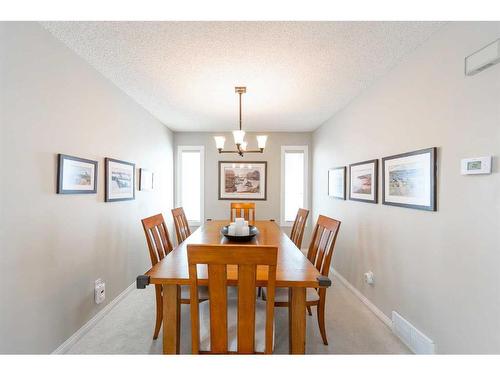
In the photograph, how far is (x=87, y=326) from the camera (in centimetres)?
209

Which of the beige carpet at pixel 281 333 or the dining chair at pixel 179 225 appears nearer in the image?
the beige carpet at pixel 281 333

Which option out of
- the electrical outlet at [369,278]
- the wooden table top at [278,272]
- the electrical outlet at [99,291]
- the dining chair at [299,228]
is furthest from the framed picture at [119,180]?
the electrical outlet at [369,278]

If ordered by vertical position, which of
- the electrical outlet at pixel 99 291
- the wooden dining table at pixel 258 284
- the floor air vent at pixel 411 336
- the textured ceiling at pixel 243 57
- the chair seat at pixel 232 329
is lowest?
the floor air vent at pixel 411 336

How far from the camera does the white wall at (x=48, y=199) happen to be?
1431 millimetres

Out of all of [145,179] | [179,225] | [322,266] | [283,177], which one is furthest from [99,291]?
[283,177]

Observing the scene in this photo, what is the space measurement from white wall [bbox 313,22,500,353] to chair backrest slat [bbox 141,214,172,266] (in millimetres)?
2101

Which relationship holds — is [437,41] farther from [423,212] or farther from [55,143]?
A: [55,143]

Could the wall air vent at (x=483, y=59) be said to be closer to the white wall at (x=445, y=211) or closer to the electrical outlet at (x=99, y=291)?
the white wall at (x=445, y=211)

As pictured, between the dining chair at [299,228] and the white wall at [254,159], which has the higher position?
the white wall at [254,159]

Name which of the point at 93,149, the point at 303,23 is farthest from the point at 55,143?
the point at 303,23

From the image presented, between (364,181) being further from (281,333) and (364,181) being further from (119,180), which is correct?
(119,180)

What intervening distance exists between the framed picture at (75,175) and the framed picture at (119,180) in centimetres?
20

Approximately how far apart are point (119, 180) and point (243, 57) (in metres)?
1.85

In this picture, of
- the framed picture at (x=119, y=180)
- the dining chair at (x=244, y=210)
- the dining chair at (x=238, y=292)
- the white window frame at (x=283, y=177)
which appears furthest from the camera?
the white window frame at (x=283, y=177)
